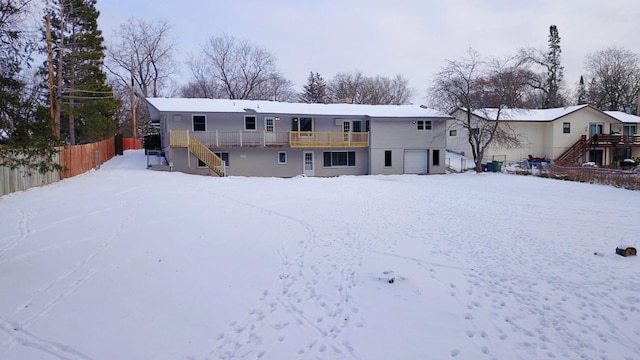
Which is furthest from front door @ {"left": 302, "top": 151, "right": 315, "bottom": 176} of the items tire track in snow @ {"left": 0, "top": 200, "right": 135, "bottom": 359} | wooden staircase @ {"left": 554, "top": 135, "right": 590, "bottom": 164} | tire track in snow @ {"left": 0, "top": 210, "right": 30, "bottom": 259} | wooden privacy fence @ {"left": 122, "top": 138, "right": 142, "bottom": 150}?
wooden privacy fence @ {"left": 122, "top": 138, "right": 142, "bottom": 150}

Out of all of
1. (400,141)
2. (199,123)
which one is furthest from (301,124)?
(400,141)

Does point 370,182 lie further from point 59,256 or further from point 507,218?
point 59,256

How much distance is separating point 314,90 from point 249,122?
3247 centimetres

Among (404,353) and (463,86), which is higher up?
(463,86)

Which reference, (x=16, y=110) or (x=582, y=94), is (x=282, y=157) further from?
(x=582, y=94)

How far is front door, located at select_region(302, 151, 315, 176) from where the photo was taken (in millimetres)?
29641

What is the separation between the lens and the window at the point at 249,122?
92.7 ft

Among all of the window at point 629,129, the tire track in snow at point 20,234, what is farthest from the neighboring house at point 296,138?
the window at point 629,129

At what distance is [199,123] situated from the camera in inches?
1078

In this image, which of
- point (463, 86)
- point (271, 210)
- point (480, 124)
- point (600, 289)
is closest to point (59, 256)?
point (271, 210)

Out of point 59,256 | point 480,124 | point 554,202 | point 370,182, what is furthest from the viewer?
point 480,124

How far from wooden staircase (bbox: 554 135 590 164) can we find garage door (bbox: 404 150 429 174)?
15.6 m

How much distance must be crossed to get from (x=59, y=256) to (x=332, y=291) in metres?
5.47

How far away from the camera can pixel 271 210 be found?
1364 centimetres
